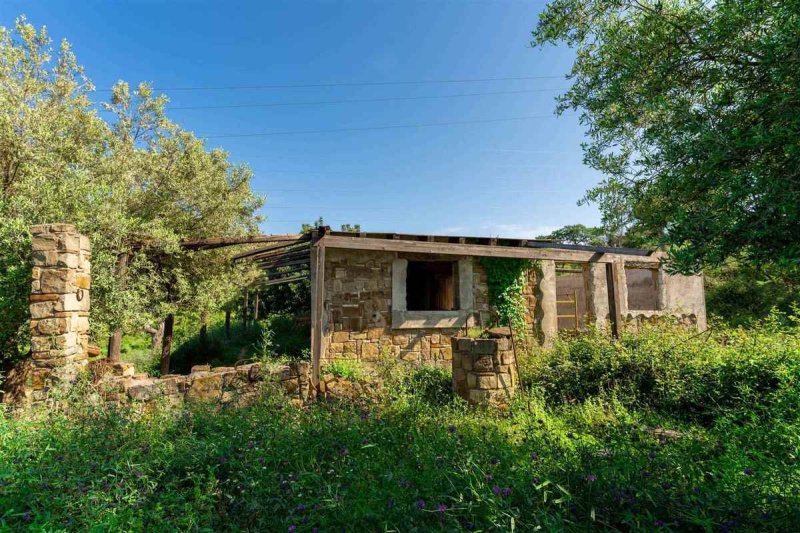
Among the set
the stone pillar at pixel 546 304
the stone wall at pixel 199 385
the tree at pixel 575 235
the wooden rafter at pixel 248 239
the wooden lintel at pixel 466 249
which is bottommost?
the stone wall at pixel 199 385

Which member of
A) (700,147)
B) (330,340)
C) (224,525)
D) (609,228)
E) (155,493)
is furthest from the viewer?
(330,340)

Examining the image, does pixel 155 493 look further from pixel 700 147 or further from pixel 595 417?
pixel 700 147

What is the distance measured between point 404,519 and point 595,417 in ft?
12.3

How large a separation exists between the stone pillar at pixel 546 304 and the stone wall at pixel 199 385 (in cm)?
607

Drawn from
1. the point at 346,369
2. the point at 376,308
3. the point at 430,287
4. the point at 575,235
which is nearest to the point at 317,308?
the point at 346,369

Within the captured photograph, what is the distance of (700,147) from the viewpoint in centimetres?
340

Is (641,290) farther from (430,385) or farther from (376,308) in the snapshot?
(430,385)

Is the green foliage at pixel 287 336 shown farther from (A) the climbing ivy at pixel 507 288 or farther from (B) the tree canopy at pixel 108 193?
(A) the climbing ivy at pixel 507 288

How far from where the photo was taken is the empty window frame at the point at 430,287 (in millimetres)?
12885

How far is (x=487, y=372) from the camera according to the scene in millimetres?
5926

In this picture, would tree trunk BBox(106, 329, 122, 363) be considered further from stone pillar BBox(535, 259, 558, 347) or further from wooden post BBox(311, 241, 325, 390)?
stone pillar BBox(535, 259, 558, 347)

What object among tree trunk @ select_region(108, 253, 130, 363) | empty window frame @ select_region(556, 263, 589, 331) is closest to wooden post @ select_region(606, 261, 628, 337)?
empty window frame @ select_region(556, 263, 589, 331)

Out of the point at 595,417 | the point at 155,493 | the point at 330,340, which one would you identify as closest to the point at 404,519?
the point at 155,493

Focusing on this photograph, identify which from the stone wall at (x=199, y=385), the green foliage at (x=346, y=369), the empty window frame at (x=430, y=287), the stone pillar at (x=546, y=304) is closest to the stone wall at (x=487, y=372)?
the green foliage at (x=346, y=369)
